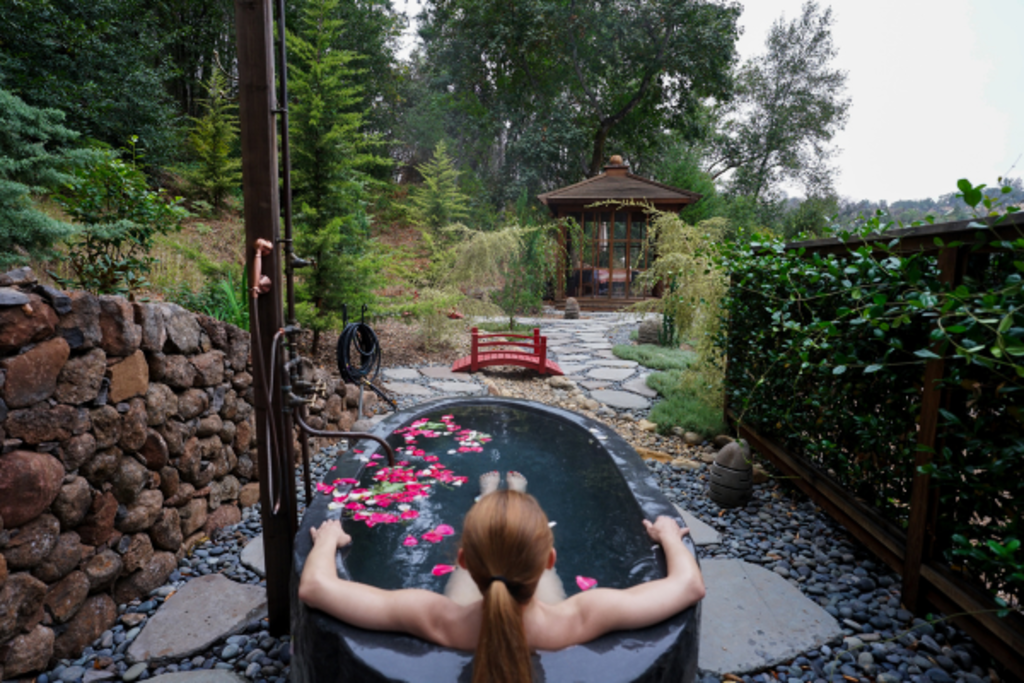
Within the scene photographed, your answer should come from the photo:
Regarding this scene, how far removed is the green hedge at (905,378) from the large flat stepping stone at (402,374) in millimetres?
3160

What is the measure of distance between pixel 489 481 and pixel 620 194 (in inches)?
380

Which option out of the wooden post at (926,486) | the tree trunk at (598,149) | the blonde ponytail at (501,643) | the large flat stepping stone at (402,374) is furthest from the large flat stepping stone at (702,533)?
the tree trunk at (598,149)

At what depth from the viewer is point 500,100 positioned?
1469 cm

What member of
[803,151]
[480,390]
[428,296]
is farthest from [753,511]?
[803,151]

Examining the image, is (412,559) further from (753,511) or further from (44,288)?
(753,511)

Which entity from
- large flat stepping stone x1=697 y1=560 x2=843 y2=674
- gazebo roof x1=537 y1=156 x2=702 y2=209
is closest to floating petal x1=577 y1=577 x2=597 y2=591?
large flat stepping stone x1=697 y1=560 x2=843 y2=674

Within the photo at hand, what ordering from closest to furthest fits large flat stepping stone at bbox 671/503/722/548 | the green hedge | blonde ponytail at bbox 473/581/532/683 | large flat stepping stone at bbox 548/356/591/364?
blonde ponytail at bbox 473/581/532/683 < the green hedge < large flat stepping stone at bbox 671/503/722/548 < large flat stepping stone at bbox 548/356/591/364

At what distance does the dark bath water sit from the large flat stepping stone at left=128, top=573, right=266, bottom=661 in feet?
2.11

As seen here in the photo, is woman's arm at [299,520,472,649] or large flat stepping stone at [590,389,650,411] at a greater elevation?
woman's arm at [299,520,472,649]

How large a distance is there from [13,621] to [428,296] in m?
4.62

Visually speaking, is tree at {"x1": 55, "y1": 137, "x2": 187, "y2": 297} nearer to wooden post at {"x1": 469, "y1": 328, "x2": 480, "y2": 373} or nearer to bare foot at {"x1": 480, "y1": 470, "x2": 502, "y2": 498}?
bare foot at {"x1": 480, "y1": 470, "x2": 502, "y2": 498}

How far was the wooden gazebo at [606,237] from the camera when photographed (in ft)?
35.4

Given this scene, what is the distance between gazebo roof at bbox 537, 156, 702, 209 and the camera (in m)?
10.7

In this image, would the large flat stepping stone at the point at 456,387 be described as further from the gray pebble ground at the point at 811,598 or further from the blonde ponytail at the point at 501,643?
the blonde ponytail at the point at 501,643
